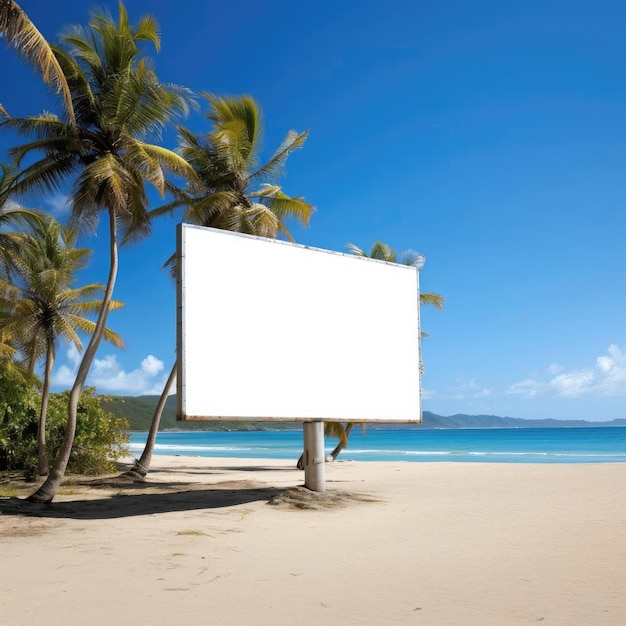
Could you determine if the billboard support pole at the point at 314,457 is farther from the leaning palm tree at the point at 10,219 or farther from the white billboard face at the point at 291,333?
the leaning palm tree at the point at 10,219

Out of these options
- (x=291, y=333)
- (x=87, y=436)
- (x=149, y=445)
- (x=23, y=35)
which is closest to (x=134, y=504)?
(x=291, y=333)

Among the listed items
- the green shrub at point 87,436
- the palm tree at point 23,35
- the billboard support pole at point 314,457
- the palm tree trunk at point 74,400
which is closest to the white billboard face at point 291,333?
the billboard support pole at point 314,457

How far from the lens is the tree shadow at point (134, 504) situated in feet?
42.4

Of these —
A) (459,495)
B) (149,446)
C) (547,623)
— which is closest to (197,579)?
(547,623)

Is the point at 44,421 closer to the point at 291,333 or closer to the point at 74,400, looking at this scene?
the point at 74,400

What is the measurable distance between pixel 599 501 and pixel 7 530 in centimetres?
1133

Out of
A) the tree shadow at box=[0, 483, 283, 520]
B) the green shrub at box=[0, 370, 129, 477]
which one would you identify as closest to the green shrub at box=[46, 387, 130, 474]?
the green shrub at box=[0, 370, 129, 477]

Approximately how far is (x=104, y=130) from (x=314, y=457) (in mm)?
8481

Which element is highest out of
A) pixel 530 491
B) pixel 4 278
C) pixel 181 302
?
pixel 4 278

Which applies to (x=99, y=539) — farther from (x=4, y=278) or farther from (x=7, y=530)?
(x=4, y=278)

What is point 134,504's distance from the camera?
1434 centimetres

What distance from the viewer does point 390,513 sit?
12.8m

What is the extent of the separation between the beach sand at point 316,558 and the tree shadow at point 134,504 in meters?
0.05

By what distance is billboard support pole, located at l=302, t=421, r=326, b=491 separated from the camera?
596 inches
